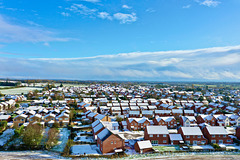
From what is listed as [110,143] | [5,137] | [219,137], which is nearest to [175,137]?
[219,137]

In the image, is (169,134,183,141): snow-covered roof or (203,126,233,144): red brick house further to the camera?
(203,126,233,144): red brick house

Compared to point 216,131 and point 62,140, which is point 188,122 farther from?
point 62,140

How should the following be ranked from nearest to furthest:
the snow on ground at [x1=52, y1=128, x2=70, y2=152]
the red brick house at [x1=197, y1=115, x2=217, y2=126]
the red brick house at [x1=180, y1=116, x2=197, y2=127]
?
the snow on ground at [x1=52, y1=128, x2=70, y2=152], the red brick house at [x1=180, y1=116, x2=197, y2=127], the red brick house at [x1=197, y1=115, x2=217, y2=126]

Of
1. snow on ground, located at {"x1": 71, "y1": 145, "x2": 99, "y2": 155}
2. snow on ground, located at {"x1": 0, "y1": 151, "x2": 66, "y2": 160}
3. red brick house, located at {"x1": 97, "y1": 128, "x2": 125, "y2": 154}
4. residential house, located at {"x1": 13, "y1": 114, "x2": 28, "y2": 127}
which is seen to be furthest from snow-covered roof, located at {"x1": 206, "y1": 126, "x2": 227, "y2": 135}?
residential house, located at {"x1": 13, "y1": 114, "x2": 28, "y2": 127}

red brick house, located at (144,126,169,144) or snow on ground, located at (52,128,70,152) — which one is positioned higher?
red brick house, located at (144,126,169,144)

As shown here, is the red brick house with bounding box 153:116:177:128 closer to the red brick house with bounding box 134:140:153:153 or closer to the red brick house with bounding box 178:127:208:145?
the red brick house with bounding box 178:127:208:145
